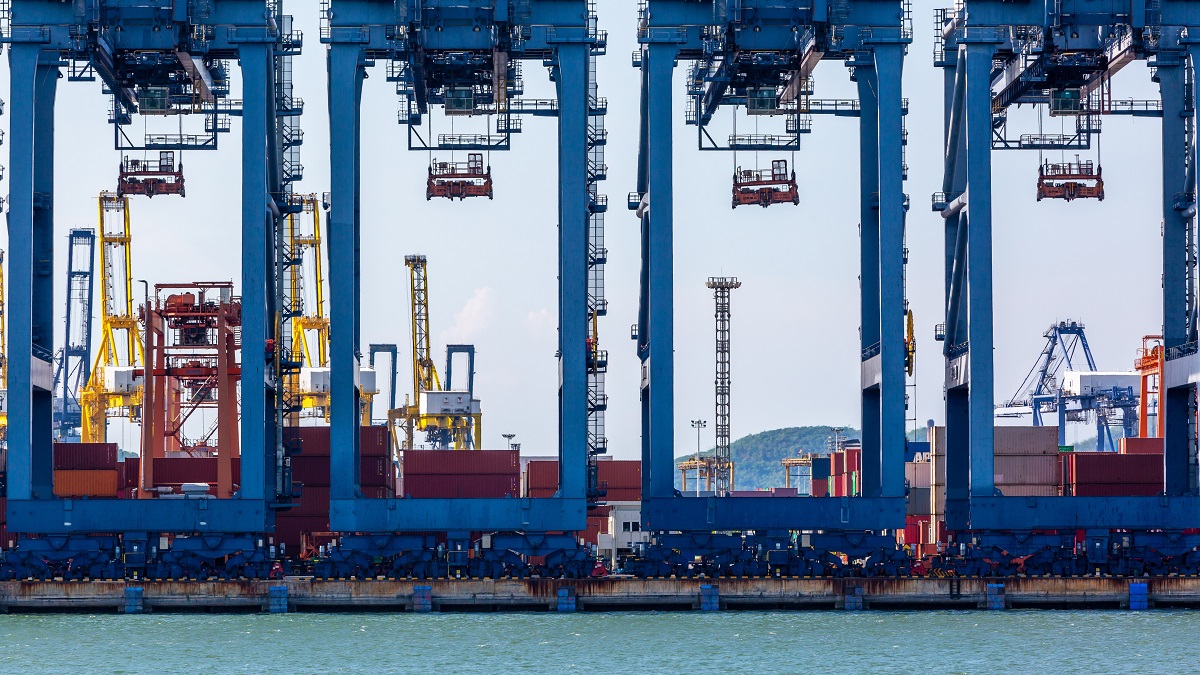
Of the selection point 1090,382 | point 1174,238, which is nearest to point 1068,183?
point 1174,238

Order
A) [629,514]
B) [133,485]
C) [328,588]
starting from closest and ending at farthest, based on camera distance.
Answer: [328,588]
[133,485]
[629,514]

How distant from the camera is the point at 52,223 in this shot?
5675cm

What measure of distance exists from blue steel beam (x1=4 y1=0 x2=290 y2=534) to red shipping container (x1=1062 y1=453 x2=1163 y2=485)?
→ 24954mm

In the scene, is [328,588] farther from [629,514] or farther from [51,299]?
[629,514]

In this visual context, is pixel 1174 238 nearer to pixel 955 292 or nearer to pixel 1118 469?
pixel 955 292

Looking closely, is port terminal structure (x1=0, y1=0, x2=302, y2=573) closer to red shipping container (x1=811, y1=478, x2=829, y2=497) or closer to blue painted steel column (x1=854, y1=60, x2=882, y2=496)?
blue painted steel column (x1=854, y1=60, x2=882, y2=496)

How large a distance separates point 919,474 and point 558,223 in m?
30.9

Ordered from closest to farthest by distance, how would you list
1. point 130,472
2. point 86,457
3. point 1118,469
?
point 86,457 → point 1118,469 → point 130,472

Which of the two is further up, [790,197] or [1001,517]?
[790,197]

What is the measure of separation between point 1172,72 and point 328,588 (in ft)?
87.5

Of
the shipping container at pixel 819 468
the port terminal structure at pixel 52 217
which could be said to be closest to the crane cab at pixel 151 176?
the port terminal structure at pixel 52 217

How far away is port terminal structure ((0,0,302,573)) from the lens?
179ft

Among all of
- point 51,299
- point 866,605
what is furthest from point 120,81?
point 866,605

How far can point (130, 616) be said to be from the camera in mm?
54531
